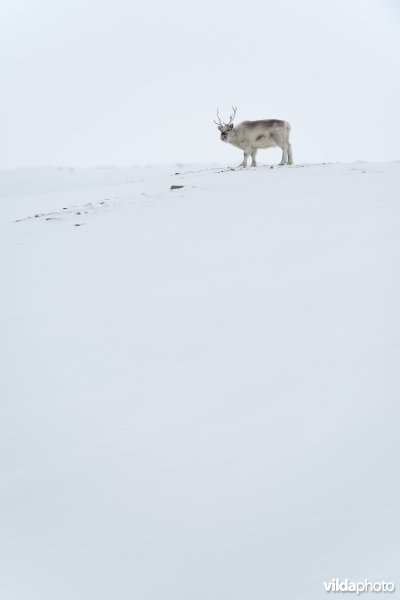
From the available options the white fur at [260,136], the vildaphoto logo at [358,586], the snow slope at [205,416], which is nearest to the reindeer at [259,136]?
the white fur at [260,136]

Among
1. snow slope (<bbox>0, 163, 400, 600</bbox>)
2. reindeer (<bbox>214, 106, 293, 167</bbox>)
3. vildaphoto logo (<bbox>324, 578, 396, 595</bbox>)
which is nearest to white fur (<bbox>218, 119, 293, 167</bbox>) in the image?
reindeer (<bbox>214, 106, 293, 167</bbox>)

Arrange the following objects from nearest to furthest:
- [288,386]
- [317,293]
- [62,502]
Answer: [62,502]
[288,386]
[317,293]

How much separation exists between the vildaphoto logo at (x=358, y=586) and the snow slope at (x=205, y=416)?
0.14 ft

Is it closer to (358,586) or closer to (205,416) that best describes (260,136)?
(205,416)

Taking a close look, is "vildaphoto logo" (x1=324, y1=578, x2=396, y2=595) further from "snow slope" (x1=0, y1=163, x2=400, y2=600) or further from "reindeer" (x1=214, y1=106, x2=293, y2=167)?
"reindeer" (x1=214, y1=106, x2=293, y2=167)

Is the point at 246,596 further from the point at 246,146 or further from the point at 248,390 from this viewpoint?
the point at 246,146

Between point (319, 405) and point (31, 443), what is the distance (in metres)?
1.69

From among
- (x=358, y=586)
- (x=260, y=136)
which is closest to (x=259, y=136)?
(x=260, y=136)

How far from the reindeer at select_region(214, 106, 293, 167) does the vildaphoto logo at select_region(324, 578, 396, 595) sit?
11641mm

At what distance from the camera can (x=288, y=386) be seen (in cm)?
422

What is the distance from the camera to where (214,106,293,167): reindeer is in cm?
1360

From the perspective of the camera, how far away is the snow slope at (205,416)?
3.01 meters

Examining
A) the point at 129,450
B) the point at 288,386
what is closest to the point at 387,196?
the point at 288,386

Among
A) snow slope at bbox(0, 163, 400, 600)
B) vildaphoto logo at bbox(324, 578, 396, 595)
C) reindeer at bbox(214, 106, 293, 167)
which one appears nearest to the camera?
vildaphoto logo at bbox(324, 578, 396, 595)
